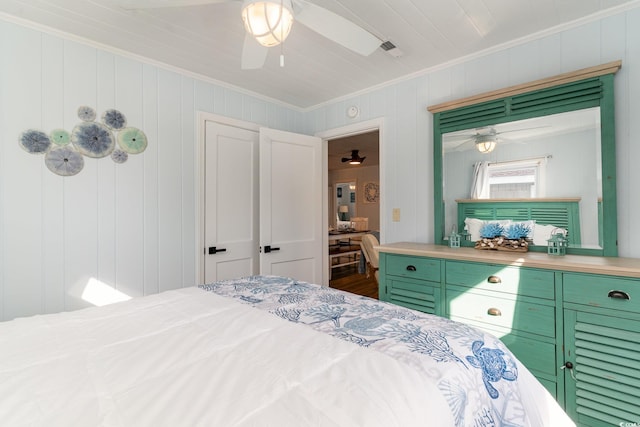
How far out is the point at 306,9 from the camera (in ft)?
4.81

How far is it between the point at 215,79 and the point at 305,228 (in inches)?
67.8

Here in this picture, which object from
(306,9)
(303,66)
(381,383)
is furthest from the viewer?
(303,66)

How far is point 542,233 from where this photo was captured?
217 cm

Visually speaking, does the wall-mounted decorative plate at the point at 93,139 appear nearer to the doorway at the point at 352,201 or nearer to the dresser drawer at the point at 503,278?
the dresser drawer at the point at 503,278

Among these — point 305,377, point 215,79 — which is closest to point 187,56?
point 215,79

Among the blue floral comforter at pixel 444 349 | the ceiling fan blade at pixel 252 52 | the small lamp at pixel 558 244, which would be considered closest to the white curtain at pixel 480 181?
the small lamp at pixel 558 244

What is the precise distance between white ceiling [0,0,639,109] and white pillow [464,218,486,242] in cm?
132

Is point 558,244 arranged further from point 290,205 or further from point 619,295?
point 290,205

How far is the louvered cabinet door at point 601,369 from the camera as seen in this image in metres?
1.53

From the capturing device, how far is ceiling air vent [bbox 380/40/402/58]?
226cm

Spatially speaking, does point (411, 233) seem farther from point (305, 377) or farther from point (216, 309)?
point (305, 377)

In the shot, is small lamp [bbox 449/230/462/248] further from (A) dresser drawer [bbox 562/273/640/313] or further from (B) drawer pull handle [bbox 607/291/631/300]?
(B) drawer pull handle [bbox 607/291/631/300]

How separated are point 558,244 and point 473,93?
1.30m

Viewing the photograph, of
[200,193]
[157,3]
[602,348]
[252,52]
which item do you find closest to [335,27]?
[252,52]
